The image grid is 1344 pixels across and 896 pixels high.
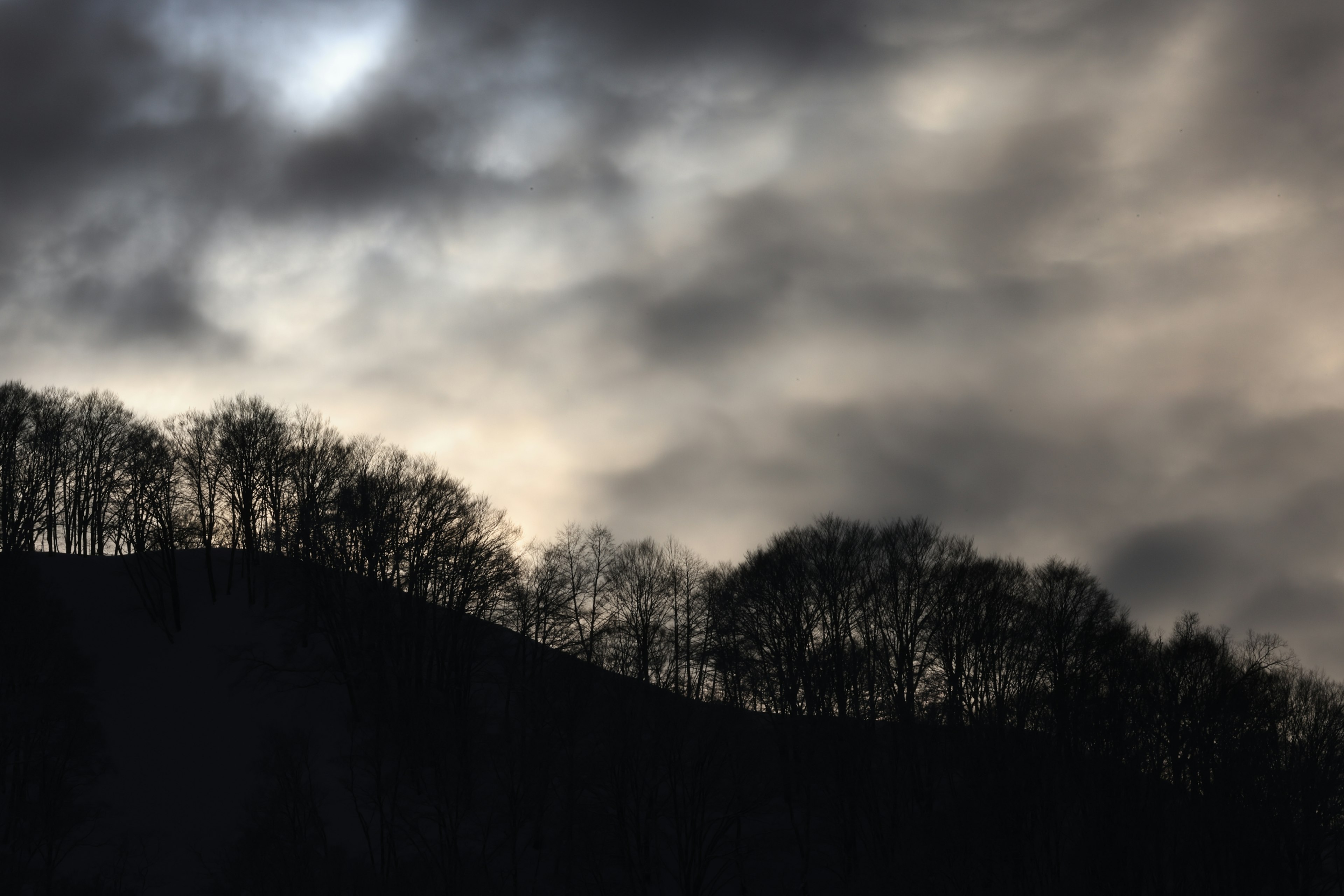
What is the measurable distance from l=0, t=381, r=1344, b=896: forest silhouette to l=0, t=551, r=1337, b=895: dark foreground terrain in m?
0.30

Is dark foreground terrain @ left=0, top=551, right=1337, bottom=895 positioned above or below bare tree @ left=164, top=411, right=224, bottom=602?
below

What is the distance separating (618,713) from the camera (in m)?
66.6

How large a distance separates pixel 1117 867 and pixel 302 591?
57.2m

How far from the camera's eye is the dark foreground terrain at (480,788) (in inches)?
2222

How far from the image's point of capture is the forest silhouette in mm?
59125

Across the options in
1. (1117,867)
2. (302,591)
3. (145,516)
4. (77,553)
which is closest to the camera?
(1117,867)

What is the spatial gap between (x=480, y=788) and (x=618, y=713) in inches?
400

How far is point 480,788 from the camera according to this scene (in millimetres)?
66750

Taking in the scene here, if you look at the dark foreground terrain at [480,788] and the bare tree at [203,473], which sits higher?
the bare tree at [203,473]

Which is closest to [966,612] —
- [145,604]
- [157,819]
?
[157,819]

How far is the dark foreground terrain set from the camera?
56438 millimetres

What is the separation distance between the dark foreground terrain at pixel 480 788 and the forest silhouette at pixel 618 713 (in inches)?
11.9

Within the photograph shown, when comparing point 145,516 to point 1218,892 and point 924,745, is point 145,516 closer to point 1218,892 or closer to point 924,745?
point 924,745

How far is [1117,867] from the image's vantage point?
59719 mm
